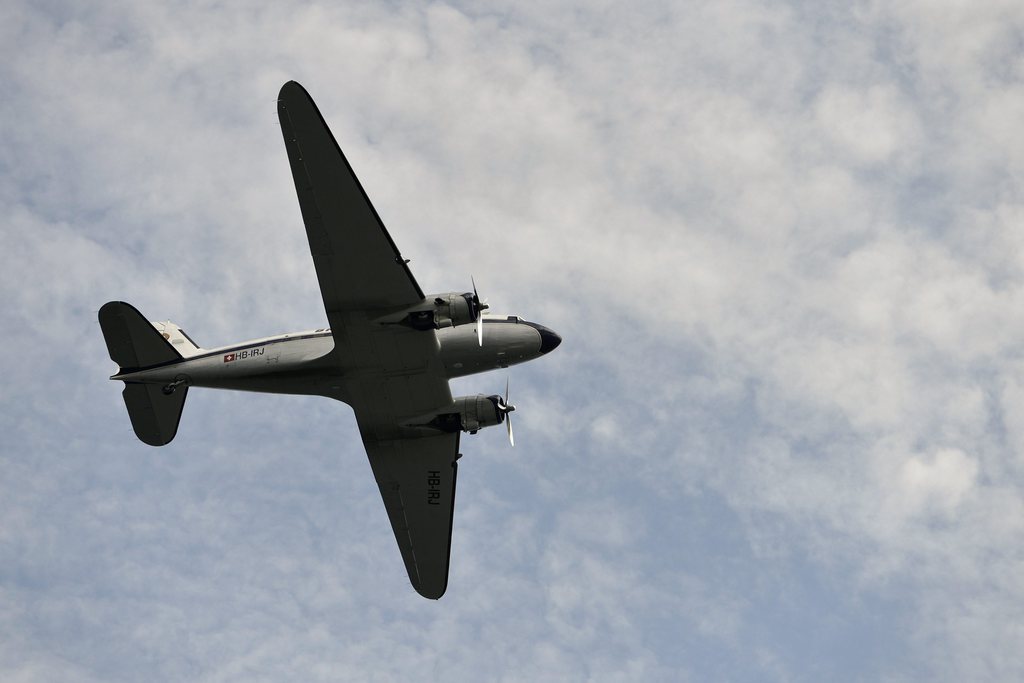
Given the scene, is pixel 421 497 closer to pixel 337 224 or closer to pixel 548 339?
pixel 548 339

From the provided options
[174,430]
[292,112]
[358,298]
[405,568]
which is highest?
[292,112]

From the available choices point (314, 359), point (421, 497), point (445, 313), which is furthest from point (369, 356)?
point (421, 497)

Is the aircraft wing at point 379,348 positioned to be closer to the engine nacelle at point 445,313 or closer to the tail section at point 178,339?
the engine nacelle at point 445,313

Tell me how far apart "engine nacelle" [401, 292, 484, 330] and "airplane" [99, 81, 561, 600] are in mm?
51

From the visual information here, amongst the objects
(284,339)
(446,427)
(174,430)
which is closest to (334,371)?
(284,339)

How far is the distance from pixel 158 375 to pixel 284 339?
6431mm

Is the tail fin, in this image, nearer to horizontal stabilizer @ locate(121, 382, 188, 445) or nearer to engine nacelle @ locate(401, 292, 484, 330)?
horizontal stabilizer @ locate(121, 382, 188, 445)

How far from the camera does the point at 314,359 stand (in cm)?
4775

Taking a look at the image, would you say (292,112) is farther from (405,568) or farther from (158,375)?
(405,568)

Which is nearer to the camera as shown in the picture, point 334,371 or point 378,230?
point 378,230

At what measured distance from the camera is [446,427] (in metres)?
50.7

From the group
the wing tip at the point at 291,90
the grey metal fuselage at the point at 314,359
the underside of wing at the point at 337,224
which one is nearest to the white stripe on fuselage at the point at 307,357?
the grey metal fuselage at the point at 314,359

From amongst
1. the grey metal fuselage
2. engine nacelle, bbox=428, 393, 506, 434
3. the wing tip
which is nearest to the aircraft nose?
the grey metal fuselage

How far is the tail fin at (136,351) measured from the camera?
50.0 meters
